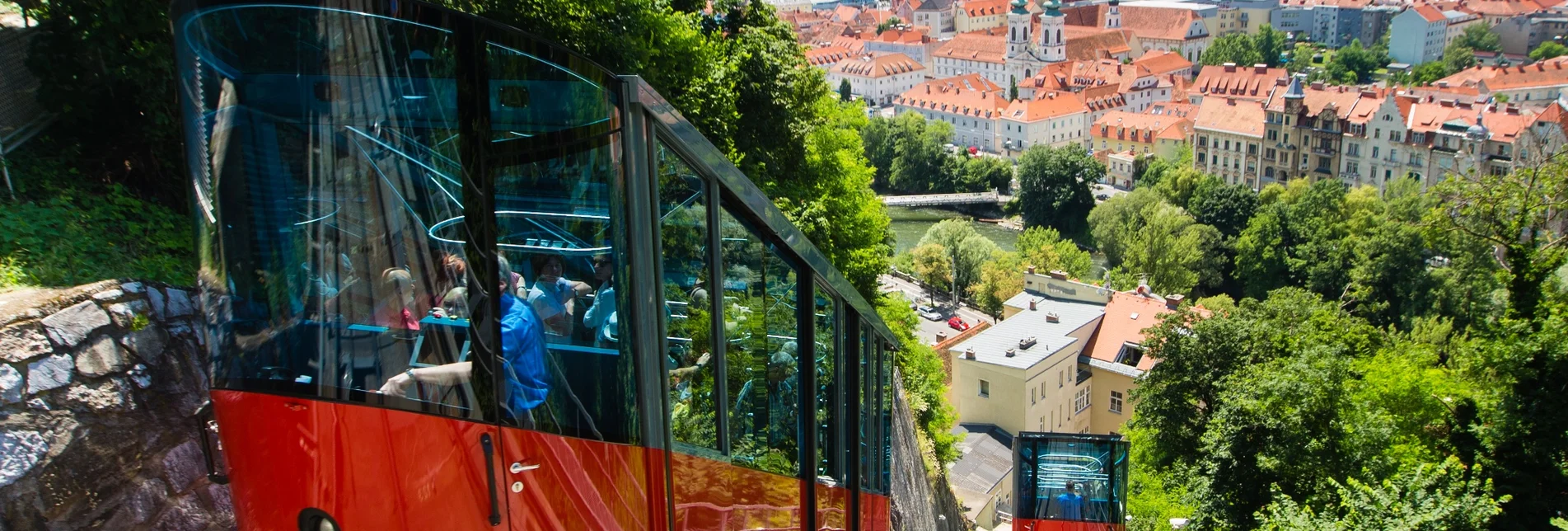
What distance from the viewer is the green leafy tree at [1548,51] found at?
338ft

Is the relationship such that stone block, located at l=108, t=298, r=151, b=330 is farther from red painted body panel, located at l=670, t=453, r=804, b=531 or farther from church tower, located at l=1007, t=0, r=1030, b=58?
church tower, located at l=1007, t=0, r=1030, b=58

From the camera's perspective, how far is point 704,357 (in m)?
3.40

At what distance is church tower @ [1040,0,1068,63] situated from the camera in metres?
106

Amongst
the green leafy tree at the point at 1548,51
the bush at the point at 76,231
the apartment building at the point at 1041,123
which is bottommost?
the apartment building at the point at 1041,123

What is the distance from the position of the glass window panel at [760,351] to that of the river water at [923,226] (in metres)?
55.4

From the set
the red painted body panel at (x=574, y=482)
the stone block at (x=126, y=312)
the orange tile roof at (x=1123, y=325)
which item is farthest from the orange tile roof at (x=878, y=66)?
the red painted body panel at (x=574, y=482)

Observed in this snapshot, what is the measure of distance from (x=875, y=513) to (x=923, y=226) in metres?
59.5

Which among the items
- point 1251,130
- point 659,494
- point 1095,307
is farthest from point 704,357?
point 1251,130

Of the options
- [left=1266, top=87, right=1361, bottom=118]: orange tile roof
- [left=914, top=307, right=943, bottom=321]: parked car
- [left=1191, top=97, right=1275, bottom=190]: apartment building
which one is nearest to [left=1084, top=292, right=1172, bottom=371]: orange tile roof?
[left=914, top=307, right=943, bottom=321]: parked car

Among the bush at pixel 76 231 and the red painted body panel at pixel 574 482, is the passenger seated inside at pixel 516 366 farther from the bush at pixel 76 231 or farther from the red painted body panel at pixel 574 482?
the bush at pixel 76 231

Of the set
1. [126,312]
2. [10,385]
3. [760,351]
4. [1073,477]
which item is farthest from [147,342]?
[1073,477]

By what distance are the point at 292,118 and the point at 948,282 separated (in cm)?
4862

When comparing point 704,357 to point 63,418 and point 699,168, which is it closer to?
point 699,168

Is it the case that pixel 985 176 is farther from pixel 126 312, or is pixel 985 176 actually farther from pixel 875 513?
pixel 126 312
